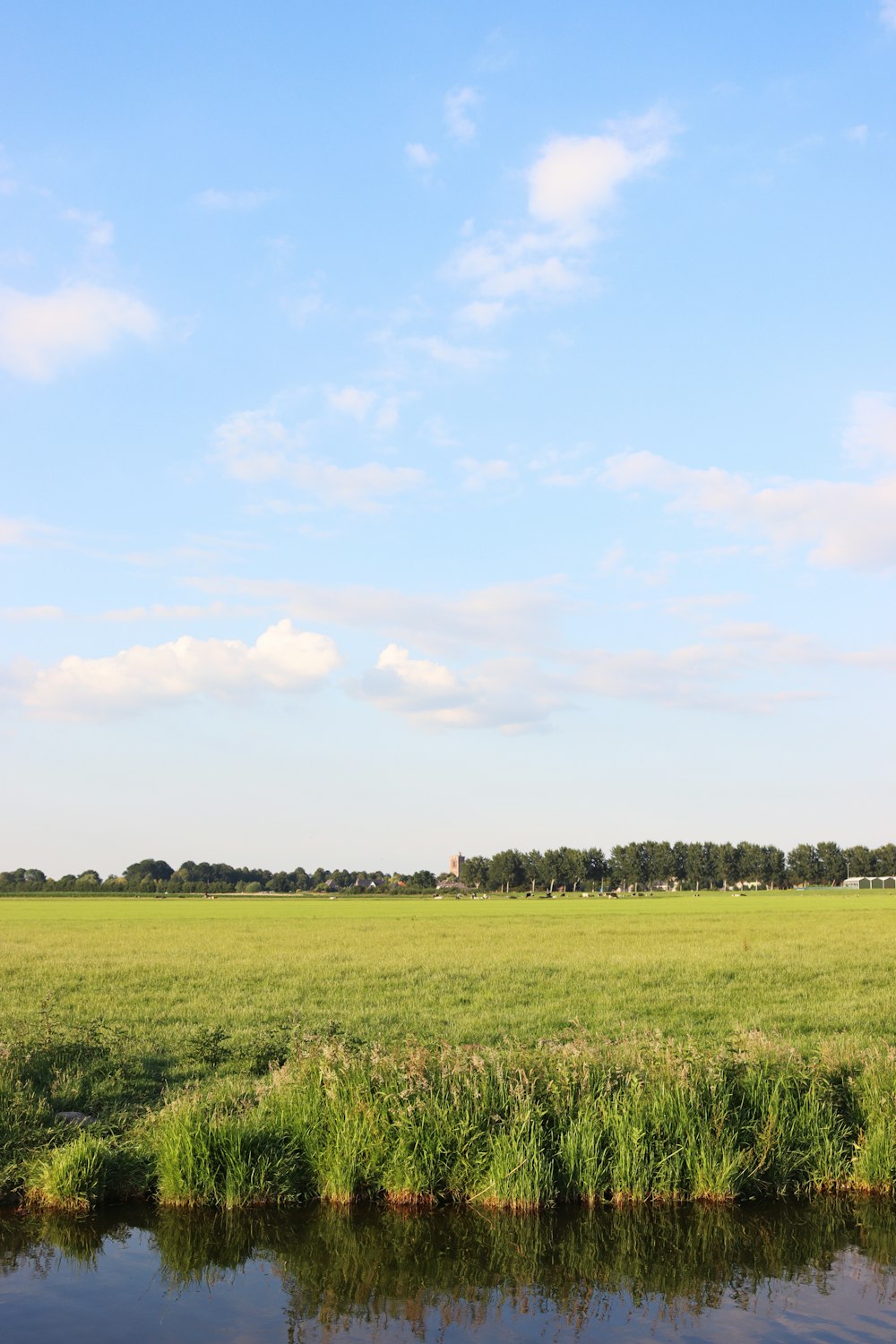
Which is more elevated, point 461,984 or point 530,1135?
point 530,1135

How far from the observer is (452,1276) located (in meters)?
9.89

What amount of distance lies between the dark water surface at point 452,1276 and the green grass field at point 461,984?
5.01 meters

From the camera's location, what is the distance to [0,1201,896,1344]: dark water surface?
8.80 m

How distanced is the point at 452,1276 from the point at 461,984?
21.2 m

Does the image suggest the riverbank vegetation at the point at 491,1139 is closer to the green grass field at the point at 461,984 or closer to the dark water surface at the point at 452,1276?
the dark water surface at the point at 452,1276

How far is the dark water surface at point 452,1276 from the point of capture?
8.80m

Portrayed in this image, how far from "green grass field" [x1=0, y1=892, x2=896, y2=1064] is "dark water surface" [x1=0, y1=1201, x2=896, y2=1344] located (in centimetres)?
501

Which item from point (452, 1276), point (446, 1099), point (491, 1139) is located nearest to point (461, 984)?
point (446, 1099)

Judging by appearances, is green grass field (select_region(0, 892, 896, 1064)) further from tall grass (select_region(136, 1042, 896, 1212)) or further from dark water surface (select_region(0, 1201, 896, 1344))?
dark water surface (select_region(0, 1201, 896, 1344))

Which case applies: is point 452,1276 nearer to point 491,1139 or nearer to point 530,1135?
point 491,1139

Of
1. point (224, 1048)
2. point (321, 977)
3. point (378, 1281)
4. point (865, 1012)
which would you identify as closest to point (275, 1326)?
point (378, 1281)

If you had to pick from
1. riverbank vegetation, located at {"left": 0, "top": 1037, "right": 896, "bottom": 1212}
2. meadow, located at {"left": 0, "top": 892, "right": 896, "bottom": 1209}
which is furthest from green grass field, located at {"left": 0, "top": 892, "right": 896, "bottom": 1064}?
riverbank vegetation, located at {"left": 0, "top": 1037, "right": 896, "bottom": 1212}

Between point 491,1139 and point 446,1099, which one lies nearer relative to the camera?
point 491,1139

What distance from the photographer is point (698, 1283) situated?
9.69 meters
